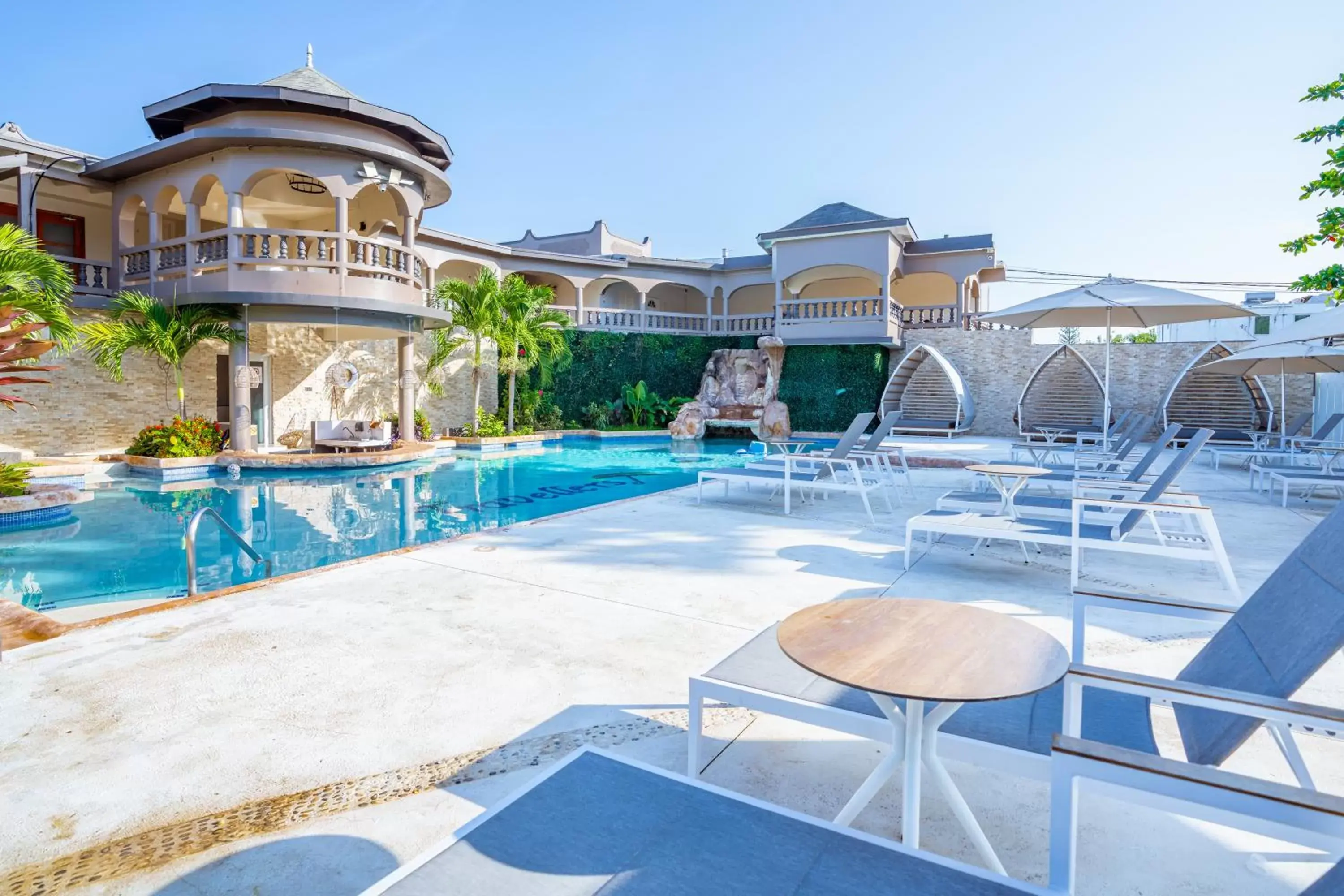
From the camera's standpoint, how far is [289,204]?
17.9 metres

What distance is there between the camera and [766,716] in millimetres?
3174

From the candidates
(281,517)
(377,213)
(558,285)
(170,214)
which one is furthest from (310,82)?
(558,285)

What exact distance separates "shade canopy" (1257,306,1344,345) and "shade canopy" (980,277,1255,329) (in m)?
0.47

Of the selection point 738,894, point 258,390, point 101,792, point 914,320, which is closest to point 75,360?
point 258,390

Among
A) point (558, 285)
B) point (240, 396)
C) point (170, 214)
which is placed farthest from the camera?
point (558, 285)

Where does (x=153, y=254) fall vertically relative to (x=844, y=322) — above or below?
above

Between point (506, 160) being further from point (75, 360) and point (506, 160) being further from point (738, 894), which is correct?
point (738, 894)

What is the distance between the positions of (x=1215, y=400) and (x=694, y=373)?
47.6 feet


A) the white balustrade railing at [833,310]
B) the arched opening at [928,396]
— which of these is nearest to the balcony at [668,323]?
the white balustrade railing at [833,310]

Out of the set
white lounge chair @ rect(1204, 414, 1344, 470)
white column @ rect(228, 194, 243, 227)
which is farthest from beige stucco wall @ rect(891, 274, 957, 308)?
white column @ rect(228, 194, 243, 227)

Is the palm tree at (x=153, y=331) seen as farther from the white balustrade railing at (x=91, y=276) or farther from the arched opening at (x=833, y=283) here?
the arched opening at (x=833, y=283)

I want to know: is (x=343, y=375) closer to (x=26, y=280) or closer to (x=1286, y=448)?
(x=26, y=280)

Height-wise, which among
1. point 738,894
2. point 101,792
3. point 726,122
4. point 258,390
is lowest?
point 101,792

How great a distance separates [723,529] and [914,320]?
63.4 feet
